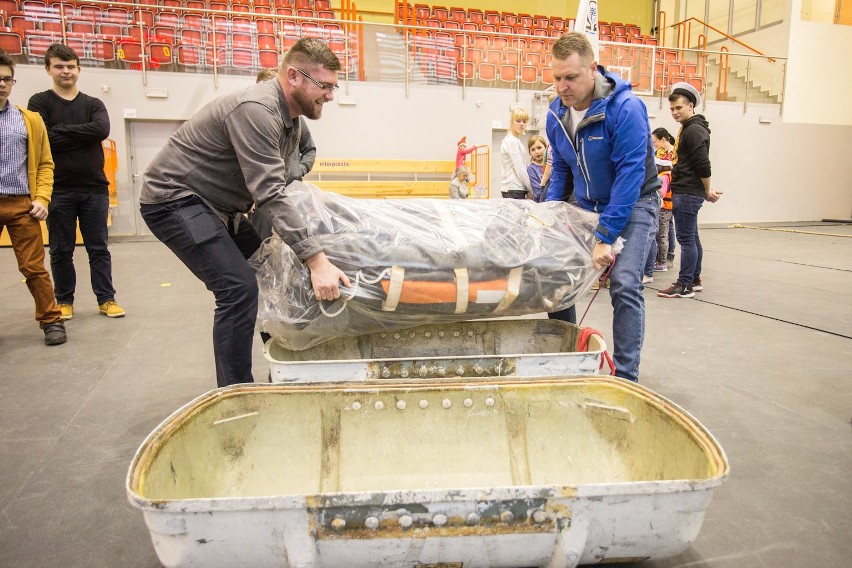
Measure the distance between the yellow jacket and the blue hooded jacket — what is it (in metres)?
2.93

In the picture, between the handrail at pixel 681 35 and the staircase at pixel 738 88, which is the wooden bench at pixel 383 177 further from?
the handrail at pixel 681 35

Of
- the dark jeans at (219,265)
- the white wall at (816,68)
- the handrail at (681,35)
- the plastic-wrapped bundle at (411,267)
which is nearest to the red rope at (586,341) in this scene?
the plastic-wrapped bundle at (411,267)

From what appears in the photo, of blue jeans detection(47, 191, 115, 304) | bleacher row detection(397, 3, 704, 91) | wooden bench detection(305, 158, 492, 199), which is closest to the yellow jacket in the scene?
blue jeans detection(47, 191, 115, 304)

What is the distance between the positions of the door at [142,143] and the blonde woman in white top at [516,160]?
6.36 metres

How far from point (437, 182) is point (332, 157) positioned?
6.16ft

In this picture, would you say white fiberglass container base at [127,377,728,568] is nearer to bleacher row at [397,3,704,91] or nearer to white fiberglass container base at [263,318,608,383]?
white fiberglass container base at [263,318,608,383]

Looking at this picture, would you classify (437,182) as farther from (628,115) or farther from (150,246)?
(628,115)

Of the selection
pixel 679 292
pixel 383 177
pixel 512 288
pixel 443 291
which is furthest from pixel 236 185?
pixel 383 177

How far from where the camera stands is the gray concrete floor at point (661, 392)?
→ 1578 mm

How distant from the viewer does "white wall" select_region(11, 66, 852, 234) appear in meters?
8.87

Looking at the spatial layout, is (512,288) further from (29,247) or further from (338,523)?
(29,247)

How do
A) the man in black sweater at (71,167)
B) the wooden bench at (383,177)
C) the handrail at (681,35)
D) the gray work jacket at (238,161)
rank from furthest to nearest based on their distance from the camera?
the handrail at (681,35) < the wooden bench at (383,177) < the man in black sweater at (71,167) < the gray work jacket at (238,161)

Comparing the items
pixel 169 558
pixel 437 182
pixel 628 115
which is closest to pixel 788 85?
pixel 437 182

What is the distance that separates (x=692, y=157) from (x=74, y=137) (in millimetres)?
4427
